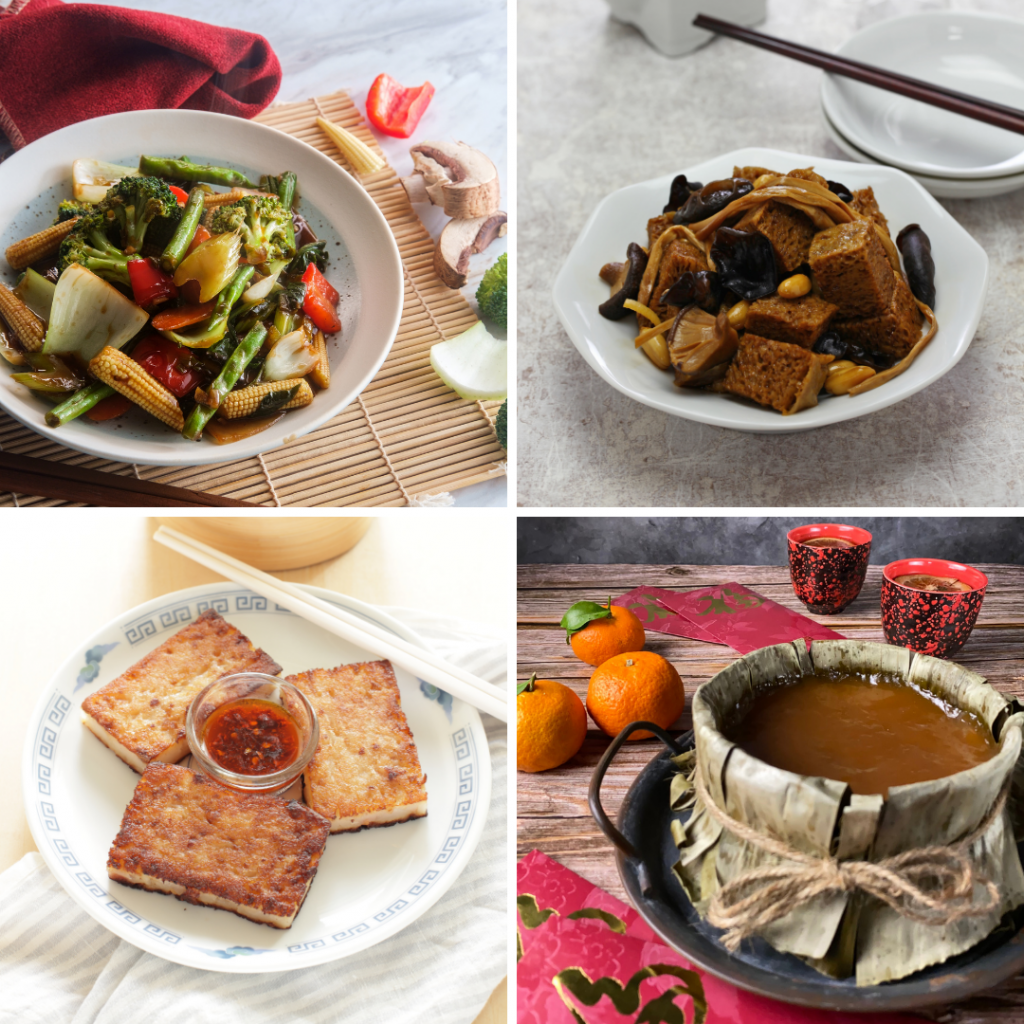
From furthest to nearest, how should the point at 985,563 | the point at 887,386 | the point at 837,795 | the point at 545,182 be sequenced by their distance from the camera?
the point at 545,182 < the point at 985,563 < the point at 887,386 < the point at 837,795

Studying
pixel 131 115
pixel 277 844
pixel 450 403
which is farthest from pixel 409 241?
pixel 277 844

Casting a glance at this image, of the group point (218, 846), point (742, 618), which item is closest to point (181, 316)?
point (218, 846)

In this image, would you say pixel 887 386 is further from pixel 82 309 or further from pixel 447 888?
pixel 82 309

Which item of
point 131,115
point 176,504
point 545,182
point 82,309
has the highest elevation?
point 131,115

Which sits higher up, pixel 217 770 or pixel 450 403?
pixel 450 403

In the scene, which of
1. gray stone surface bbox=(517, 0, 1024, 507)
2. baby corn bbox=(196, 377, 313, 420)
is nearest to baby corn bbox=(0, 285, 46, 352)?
baby corn bbox=(196, 377, 313, 420)

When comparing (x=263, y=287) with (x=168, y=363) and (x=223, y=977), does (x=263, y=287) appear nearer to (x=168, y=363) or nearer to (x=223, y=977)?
(x=168, y=363)
